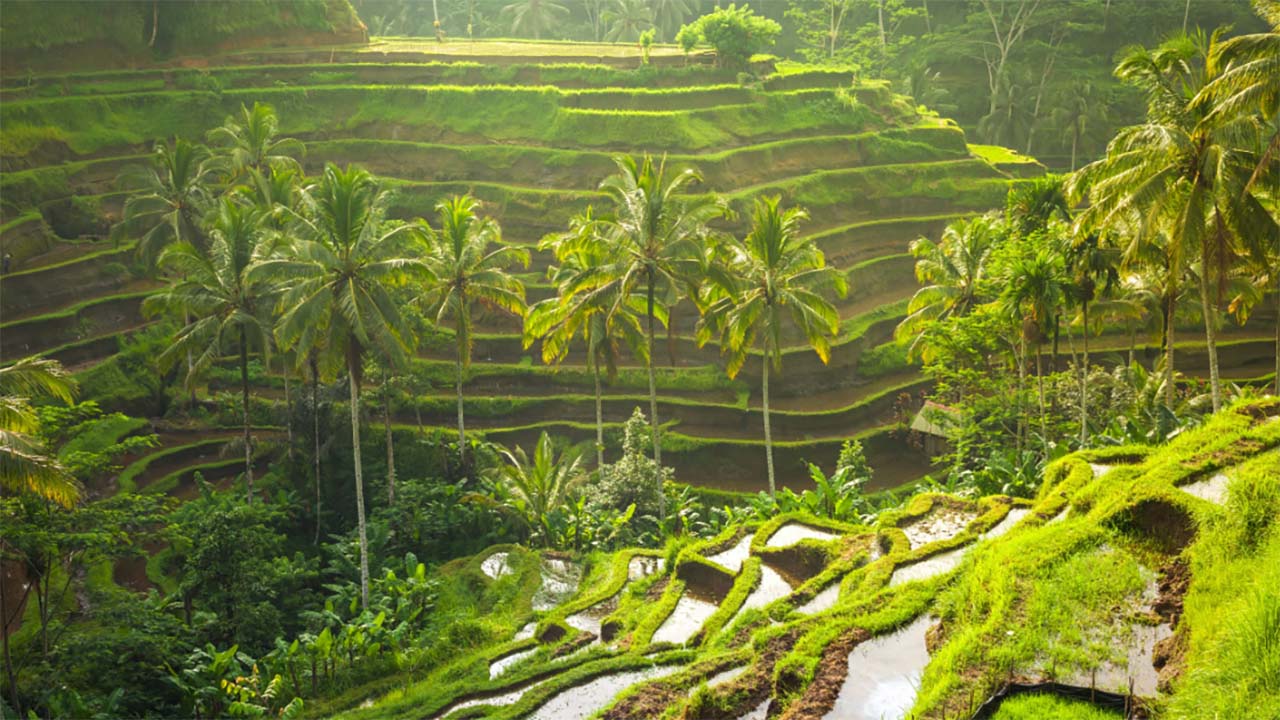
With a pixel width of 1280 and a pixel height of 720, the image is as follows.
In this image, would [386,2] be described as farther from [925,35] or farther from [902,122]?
[902,122]

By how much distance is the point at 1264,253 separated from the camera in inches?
715

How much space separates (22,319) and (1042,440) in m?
31.4

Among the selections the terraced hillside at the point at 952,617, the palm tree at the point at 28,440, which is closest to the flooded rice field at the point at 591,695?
the terraced hillside at the point at 952,617

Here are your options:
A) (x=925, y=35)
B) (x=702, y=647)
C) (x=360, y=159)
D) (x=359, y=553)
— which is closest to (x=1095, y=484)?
(x=702, y=647)

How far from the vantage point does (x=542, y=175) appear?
40125 mm

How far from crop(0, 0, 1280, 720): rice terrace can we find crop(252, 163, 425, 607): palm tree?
105 mm

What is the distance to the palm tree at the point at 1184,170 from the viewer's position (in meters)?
17.4

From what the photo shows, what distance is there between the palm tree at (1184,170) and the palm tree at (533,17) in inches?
2074

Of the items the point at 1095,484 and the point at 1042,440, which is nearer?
the point at 1095,484

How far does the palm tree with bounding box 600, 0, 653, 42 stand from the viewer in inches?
2539

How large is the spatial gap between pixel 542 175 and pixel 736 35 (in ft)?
41.9

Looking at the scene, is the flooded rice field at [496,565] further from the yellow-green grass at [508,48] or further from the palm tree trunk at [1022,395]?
the yellow-green grass at [508,48]

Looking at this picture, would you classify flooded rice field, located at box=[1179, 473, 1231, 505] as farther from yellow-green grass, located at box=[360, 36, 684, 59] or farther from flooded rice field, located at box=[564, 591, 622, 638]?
yellow-green grass, located at box=[360, 36, 684, 59]

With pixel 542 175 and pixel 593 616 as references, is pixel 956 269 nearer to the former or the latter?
pixel 593 616
